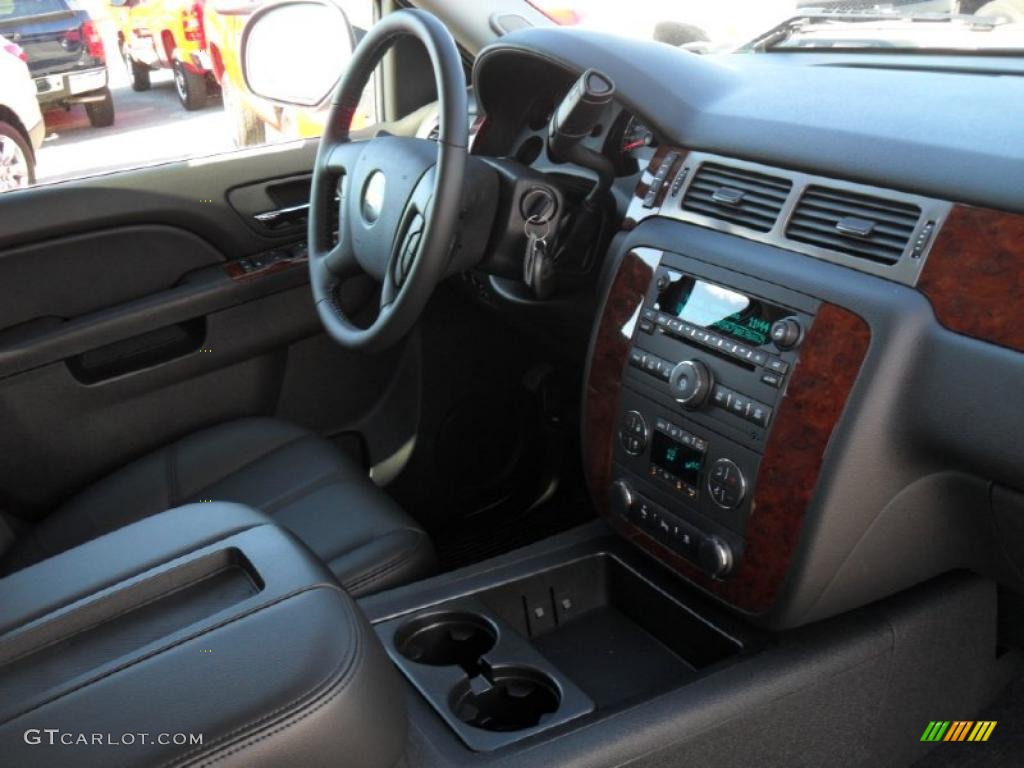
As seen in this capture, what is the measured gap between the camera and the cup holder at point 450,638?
1.42 meters

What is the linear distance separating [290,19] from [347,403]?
0.82 m

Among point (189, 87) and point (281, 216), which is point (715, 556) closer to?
point (281, 216)

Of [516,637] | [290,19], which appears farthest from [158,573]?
[290,19]

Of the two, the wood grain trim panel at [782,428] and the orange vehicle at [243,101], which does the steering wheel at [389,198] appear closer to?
the wood grain trim panel at [782,428]

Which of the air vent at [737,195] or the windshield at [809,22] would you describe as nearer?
the air vent at [737,195]

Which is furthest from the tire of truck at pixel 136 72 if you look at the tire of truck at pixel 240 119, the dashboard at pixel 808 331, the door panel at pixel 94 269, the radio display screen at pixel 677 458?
the radio display screen at pixel 677 458

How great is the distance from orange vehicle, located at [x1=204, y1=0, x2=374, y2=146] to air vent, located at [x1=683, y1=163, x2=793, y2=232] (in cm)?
92

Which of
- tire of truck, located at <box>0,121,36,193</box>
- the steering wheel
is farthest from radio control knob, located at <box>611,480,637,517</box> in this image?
tire of truck, located at <box>0,121,36,193</box>

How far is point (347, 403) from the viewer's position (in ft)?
7.16

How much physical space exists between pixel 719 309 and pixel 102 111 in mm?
2414

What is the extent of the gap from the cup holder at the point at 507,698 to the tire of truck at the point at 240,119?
65.0 inches

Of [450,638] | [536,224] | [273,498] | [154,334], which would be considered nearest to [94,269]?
[154,334]

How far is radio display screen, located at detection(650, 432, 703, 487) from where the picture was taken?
1.33 meters

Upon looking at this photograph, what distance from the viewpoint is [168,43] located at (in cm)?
339
